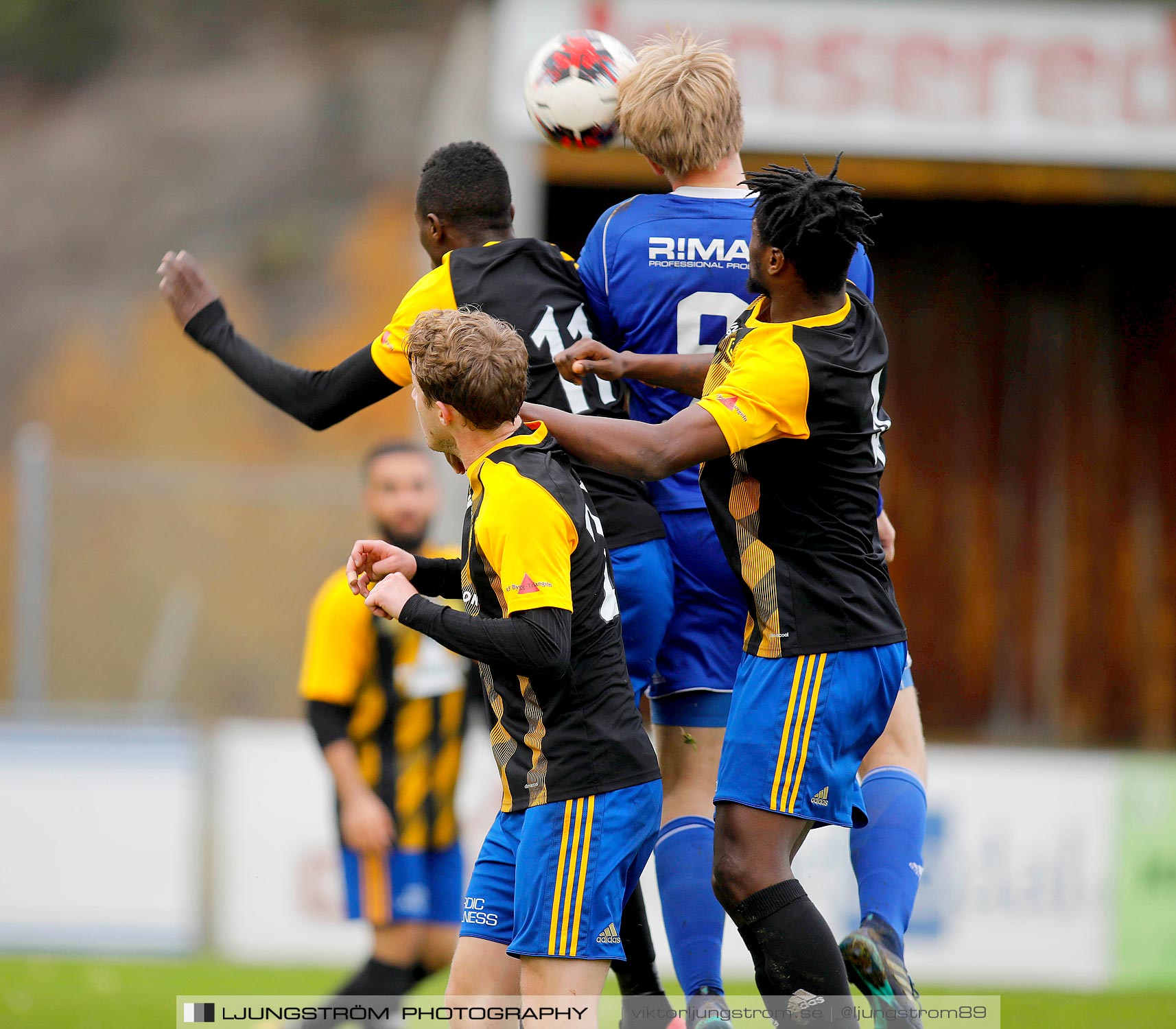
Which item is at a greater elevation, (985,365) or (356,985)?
(985,365)

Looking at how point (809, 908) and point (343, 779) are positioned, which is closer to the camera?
point (809, 908)

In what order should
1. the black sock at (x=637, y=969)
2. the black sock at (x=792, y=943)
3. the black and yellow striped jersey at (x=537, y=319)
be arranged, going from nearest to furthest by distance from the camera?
the black sock at (x=792, y=943)
the black and yellow striped jersey at (x=537, y=319)
the black sock at (x=637, y=969)

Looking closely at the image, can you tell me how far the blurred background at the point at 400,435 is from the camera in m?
9.01

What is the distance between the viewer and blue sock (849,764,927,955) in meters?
4.01

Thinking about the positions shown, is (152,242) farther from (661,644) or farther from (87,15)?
(661,644)

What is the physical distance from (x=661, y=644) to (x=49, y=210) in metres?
22.6

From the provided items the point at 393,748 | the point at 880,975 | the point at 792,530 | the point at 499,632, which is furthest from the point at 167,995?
the point at 792,530

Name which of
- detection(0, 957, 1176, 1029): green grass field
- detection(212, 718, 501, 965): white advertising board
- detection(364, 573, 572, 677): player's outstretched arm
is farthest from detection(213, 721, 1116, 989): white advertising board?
detection(364, 573, 572, 677): player's outstretched arm

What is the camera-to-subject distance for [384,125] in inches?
966

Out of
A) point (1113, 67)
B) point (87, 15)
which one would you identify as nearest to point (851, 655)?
point (1113, 67)

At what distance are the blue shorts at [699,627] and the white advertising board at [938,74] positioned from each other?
22.8 ft

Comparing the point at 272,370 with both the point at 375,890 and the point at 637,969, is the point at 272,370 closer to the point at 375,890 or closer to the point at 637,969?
the point at 637,969

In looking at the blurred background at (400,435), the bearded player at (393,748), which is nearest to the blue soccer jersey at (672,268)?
the blurred background at (400,435)

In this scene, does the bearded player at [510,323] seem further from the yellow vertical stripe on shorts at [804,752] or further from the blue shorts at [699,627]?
the yellow vertical stripe on shorts at [804,752]
